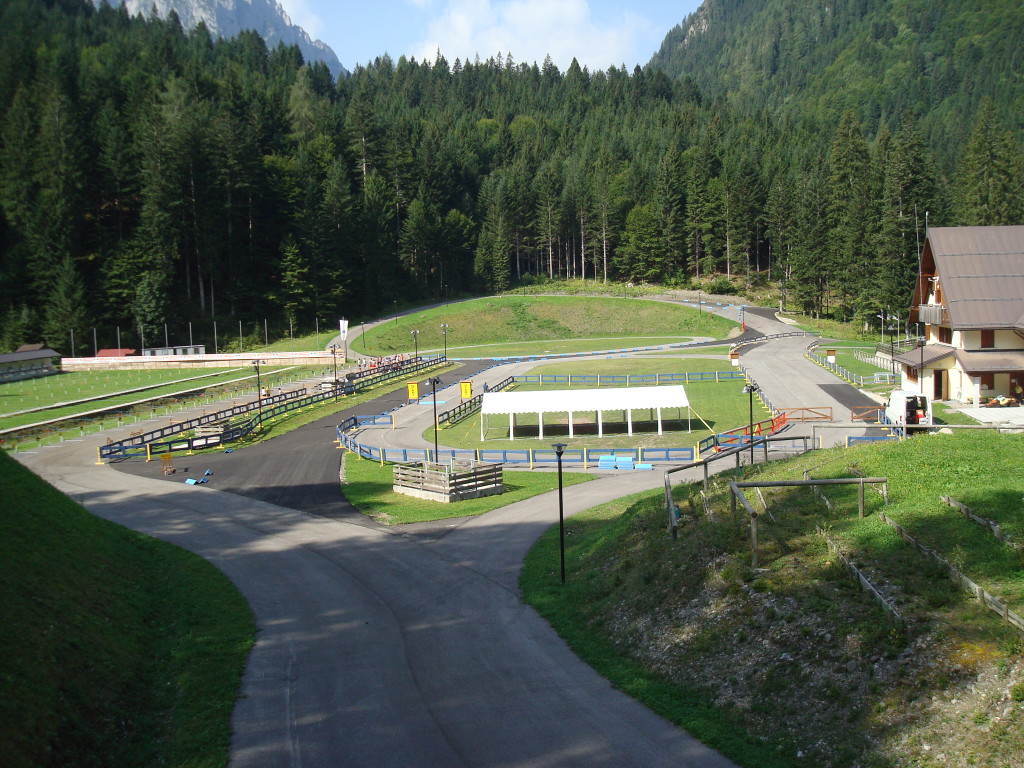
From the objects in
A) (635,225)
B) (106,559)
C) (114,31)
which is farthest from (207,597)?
(114,31)

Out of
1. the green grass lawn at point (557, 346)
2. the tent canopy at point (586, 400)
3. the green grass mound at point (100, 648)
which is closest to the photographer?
the green grass mound at point (100, 648)

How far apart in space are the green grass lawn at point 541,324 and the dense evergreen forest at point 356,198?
1179 cm

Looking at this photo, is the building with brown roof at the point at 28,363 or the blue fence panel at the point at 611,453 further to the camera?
the building with brown roof at the point at 28,363

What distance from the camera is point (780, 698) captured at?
423 inches

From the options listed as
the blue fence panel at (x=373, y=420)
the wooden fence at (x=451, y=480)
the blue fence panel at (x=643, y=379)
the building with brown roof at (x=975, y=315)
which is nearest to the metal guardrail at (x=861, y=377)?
the building with brown roof at (x=975, y=315)

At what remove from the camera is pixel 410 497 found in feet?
103

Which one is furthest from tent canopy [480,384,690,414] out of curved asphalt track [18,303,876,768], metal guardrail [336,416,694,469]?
curved asphalt track [18,303,876,768]

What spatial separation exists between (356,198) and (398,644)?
351 ft

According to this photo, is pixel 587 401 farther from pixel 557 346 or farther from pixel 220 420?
pixel 557 346

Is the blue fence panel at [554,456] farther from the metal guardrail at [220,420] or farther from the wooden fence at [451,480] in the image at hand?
the metal guardrail at [220,420]

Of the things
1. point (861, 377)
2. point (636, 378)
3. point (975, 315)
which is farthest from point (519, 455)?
point (861, 377)

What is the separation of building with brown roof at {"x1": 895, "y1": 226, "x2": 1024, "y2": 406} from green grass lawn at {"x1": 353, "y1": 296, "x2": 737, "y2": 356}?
4704cm

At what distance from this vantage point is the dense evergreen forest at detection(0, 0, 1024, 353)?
286 ft

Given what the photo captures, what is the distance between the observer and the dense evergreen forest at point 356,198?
286ft
